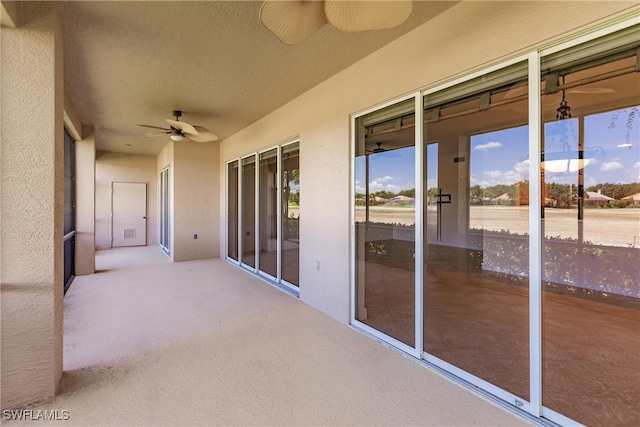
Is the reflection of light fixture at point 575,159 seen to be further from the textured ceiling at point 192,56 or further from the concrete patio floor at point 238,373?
the concrete patio floor at point 238,373

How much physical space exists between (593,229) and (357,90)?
4.48 metres

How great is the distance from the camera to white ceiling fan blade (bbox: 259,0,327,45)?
145 cm

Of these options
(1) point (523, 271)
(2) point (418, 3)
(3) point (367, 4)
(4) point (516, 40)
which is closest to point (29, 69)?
(3) point (367, 4)

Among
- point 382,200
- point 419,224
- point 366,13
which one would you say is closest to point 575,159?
point 382,200

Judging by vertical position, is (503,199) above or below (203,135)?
below

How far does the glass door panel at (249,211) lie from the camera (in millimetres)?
5548

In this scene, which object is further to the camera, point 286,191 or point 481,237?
point 481,237

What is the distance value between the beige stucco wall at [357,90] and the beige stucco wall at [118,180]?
5.65 meters

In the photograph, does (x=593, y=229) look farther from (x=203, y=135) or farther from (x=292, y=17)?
(x=203, y=135)

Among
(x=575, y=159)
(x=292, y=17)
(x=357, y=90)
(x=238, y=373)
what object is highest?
(x=357, y=90)

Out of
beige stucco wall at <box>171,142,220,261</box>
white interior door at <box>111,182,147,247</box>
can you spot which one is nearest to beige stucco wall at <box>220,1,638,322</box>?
beige stucco wall at <box>171,142,220,261</box>

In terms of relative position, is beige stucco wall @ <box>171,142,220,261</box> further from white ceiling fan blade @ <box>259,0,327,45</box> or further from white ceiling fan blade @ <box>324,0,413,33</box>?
white ceiling fan blade @ <box>324,0,413,33</box>

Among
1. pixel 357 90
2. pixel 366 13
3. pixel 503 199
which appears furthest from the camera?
pixel 503 199

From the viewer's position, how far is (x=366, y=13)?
4.80 feet
